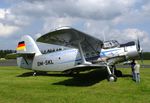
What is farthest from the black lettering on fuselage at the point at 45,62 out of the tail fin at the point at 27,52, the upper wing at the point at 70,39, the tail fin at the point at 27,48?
the upper wing at the point at 70,39

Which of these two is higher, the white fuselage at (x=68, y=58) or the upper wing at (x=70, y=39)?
the upper wing at (x=70, y=39)

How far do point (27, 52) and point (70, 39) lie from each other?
5.90 m

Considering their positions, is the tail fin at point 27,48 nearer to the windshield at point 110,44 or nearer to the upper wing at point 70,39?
the upper wing at point 70,39

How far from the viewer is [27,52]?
65.2 ft

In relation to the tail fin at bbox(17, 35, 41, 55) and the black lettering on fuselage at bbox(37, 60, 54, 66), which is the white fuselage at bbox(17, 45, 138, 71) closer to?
the black lettering on fuselage at bbox(37, 60, 54, 66)

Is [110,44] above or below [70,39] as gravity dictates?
below

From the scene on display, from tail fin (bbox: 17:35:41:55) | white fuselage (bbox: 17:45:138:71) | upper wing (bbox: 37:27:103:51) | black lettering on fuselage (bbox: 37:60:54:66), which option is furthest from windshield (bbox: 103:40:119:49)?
tail fin (bbox: 17:35:41:55)

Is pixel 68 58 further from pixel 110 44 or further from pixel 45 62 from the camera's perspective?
pixel 110 44

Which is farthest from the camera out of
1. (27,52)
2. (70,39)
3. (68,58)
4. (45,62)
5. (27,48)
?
(27,48)

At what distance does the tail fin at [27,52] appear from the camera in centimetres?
1970

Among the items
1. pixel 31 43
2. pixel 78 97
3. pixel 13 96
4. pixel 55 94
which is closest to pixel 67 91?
pixel 55 94

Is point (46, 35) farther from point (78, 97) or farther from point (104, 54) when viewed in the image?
point (104, 54)

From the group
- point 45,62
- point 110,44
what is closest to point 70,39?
point 110,44

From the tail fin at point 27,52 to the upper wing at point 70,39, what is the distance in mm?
4230
